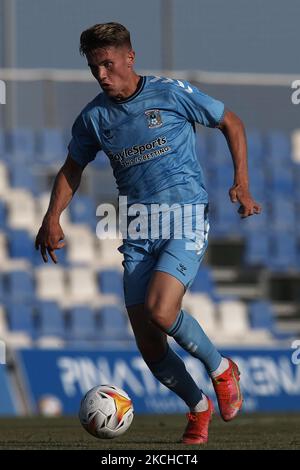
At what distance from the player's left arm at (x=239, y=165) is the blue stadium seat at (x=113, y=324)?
10.2 m

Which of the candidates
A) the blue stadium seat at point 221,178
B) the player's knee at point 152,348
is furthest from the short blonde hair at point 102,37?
the blue stadium seat at point 221,178

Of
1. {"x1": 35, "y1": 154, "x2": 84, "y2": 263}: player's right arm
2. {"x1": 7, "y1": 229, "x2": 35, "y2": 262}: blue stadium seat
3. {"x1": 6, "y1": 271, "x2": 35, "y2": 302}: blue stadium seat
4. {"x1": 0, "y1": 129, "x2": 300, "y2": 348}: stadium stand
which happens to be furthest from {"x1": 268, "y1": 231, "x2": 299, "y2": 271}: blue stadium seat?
{"x1": 35, "y1": 154, "x2": 84, "y2": 263}: player's right arm

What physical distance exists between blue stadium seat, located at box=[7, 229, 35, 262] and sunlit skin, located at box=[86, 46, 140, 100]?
36.1ft

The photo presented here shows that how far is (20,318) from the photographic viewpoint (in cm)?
1789

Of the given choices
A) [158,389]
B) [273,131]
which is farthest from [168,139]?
[273,131]

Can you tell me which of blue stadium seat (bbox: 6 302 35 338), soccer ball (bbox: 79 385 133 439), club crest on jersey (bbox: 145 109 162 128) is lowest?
blue stadium seat (bbox: 6 302 35 338)

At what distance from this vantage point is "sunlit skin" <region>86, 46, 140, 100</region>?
7930 mm

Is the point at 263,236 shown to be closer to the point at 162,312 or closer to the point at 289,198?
the point at 289,198

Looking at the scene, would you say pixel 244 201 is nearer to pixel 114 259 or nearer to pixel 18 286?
pixel 18 286

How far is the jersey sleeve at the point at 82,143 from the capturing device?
27.6 ft

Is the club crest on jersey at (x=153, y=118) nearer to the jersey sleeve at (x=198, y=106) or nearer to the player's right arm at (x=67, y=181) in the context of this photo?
the jersey sleeve at (x=198, y=106)

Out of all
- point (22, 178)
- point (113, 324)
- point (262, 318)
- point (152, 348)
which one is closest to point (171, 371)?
point (152, 348)

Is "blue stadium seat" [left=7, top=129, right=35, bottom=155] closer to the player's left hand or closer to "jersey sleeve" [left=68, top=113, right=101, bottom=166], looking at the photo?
"jersey sleeve" [left=68, top=113, right=101, bottom=166]
